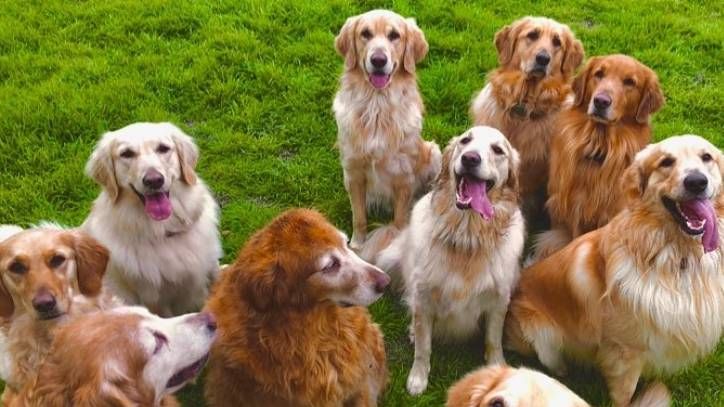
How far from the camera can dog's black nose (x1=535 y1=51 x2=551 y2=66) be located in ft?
15.6

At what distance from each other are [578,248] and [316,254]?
165 centimetres

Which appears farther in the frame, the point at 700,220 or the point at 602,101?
the point at 602,101

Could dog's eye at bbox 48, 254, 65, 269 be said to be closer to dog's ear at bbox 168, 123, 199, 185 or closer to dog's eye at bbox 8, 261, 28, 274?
dog's eye at bbox 8, 261, 28, 274

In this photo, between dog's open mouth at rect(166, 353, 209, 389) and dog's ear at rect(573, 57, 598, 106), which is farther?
dog's ear at rect(573, 57, 598, 106)

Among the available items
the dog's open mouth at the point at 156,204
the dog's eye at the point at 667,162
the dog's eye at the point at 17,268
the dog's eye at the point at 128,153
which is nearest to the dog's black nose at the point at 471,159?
the dog's eye at the point at 667,162

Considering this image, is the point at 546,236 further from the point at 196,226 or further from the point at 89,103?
the point at 89,103

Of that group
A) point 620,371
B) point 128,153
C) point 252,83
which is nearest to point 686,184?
point 620,371

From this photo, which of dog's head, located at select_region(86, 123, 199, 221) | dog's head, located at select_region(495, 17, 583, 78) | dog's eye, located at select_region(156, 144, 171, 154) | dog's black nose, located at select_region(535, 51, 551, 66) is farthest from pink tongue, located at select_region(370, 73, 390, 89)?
dog's eye, located at select_region(156, 144, 171, 154)

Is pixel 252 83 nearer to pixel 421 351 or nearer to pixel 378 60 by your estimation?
pixel 378 60

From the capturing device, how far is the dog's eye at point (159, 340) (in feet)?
9.32

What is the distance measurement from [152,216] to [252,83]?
9.70 ft

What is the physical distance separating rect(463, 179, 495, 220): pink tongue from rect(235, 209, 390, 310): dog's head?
742 mm

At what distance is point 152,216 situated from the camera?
3.86 meters

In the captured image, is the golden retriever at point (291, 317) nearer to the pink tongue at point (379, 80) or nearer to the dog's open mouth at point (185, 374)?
the dog's open mouth at point (185, 374)
